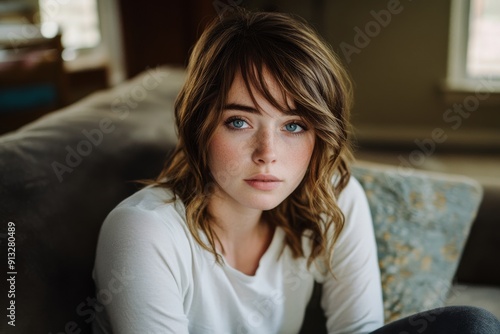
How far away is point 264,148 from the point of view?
929 millimetres

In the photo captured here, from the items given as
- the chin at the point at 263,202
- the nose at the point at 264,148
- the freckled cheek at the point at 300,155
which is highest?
the nose at the point at 264,148

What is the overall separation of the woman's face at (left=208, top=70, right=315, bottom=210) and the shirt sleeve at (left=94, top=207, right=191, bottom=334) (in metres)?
0.14

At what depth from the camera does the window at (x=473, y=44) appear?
3.59 metres

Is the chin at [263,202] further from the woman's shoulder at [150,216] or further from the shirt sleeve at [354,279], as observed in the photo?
the shirt sleeve at [354,279]

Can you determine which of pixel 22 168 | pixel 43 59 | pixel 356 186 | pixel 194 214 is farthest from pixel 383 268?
pixel 43 59

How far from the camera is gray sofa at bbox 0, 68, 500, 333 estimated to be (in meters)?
0.89

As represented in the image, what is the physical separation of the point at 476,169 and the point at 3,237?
3.02 meters

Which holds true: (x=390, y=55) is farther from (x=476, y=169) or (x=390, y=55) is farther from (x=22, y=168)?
(x=22, y=168)

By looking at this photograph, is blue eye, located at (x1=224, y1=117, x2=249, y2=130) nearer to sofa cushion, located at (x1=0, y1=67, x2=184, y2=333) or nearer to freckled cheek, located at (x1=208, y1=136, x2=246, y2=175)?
freckled cheek, located at (x1=208, y1=136, x2=246, y2=175)

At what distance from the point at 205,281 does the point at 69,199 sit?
28 centimetres

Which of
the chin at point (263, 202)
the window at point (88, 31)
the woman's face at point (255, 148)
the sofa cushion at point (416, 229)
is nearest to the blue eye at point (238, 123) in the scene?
the woman's face at point (255, 148)

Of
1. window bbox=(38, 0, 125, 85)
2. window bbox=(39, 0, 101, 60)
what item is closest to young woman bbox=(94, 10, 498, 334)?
window bbox=(38, 0, 125, 85)

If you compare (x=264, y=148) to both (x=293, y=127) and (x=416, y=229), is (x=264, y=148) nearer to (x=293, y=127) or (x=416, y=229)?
(x=293, y=127)

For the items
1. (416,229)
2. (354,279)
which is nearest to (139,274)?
(354,279)
